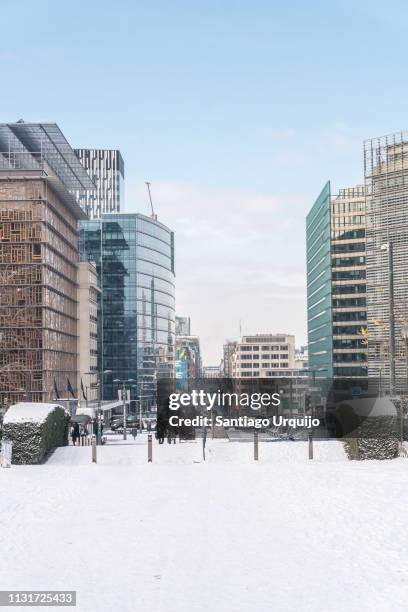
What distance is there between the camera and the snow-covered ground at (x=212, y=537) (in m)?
11.7

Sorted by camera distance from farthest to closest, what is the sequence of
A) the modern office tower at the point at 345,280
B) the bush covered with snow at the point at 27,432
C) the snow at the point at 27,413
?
the modern office tower at the point at 345,280, the snow at the point at 27,413, the bush covered with snow at the point at 27,432

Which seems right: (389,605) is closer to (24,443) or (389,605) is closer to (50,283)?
(24,443)

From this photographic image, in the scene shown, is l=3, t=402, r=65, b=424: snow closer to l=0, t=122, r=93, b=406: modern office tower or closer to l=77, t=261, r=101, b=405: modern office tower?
l=0, t=122, r=93, b=406: modern office tower

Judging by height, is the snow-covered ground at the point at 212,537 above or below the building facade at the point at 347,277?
below

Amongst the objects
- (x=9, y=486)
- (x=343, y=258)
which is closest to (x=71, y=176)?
(x=343, y=258)

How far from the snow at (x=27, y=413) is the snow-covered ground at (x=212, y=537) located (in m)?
3.24

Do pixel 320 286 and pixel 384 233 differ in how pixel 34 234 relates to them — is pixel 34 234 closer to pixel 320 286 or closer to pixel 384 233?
pixel 384 233

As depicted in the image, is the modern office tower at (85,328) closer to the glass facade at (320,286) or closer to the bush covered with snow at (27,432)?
the glass facade at (320,286)

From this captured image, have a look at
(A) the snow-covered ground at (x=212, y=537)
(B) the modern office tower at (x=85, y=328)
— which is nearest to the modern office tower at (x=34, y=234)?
(B) the modern office tower at (x=85, y=328)

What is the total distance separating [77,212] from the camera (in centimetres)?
13562

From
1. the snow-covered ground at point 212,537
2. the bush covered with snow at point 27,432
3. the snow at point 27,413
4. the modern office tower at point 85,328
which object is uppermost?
the modern office tower at point 85,328

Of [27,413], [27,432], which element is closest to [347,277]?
[27,413]

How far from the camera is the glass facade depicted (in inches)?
5969

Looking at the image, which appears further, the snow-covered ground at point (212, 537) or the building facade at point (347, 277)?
the building facade at point (347, 277)
